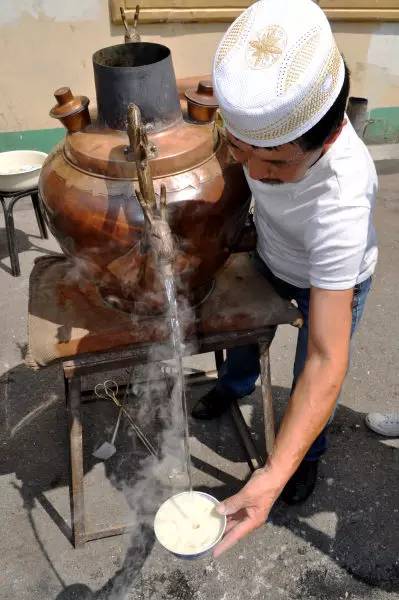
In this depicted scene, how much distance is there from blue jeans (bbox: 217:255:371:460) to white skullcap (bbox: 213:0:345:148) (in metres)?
0.94

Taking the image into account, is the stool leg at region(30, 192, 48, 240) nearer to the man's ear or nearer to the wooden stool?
the wooden stool

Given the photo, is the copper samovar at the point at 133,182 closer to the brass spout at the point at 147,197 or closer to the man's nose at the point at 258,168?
the brass spout at the point at 147,197

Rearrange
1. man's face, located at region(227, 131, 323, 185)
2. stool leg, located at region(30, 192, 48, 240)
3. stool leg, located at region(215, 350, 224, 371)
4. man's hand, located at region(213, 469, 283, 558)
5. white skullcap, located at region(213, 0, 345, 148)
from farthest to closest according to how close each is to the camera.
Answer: stool leg, located at region(30, 192, 48, 240) < stool leg, located at region(215, 350, 224, 371) < man's hand, located at region(213, 469, 283, 558) < man's face, located at region(227, 131, 323, 185) < white skullcap, located at region(213, 0, 345, 148)

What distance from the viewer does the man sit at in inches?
53.2

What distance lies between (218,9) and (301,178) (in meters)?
4.24

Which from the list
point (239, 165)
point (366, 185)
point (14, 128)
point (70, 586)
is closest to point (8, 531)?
point (70, 586)

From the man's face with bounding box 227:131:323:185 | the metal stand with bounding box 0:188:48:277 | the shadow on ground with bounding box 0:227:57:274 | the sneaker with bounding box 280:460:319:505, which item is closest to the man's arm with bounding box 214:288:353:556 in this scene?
the man's face with bounding box 227:131:323:185

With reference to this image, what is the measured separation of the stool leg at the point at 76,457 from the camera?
2160 mm

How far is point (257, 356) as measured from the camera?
9.28 feet

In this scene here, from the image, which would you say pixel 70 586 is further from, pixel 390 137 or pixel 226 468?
pixel 390 137

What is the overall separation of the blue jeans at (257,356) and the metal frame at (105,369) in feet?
0.57

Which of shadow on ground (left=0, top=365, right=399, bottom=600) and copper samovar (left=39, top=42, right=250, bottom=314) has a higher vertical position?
copper samovar (left=39, top=42, right=250, bottom=314)

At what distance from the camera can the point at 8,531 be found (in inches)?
101

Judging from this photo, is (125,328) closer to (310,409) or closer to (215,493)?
(310,409)
